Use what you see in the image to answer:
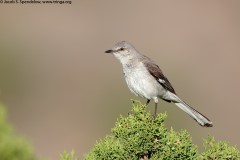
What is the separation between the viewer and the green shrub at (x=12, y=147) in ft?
15.8

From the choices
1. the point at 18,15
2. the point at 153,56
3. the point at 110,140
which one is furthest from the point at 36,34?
the point at 110,140

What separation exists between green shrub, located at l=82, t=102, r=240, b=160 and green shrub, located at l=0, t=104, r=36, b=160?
1.64 meters

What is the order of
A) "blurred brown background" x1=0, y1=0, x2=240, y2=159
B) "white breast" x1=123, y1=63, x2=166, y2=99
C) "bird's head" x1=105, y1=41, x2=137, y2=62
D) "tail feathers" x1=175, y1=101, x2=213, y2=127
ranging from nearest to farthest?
"tail feathers" x1=175, y1=101, x2=213, y2=127 < "white breast" x1=123, y1=63, x2=166, y2=99 < "bird's head" x1=105, y1=41, x2=137, y2=62 < "blurred brown background" x1=0, y1=0, x2=240, y2=159

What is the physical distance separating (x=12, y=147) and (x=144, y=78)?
6.57 meters

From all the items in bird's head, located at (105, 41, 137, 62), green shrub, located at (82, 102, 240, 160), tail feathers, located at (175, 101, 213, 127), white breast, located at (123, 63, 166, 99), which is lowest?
green shrub, located at (82, 102, 240, 160)

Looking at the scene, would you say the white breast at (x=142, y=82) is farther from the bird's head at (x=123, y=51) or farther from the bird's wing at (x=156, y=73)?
the bird's head at (x=123, y=51)

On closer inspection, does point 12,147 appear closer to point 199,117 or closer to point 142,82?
point 199,117

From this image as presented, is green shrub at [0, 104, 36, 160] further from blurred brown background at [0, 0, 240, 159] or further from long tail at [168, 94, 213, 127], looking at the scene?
blurred brown background at [0, 0, 240, 159]

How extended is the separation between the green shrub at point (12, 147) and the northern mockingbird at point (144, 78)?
19.5 ft

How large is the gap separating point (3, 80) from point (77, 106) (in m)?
2.49

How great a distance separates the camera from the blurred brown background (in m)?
21.1

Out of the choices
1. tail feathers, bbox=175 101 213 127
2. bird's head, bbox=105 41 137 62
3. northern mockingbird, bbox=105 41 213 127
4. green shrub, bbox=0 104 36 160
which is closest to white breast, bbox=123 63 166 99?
northern mockingbird, bbox=105 41 213 127

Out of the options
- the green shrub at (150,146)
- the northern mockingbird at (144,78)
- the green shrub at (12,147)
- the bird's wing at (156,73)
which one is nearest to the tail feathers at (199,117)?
the northern mockingbird at (144,78)

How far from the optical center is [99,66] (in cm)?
2597
